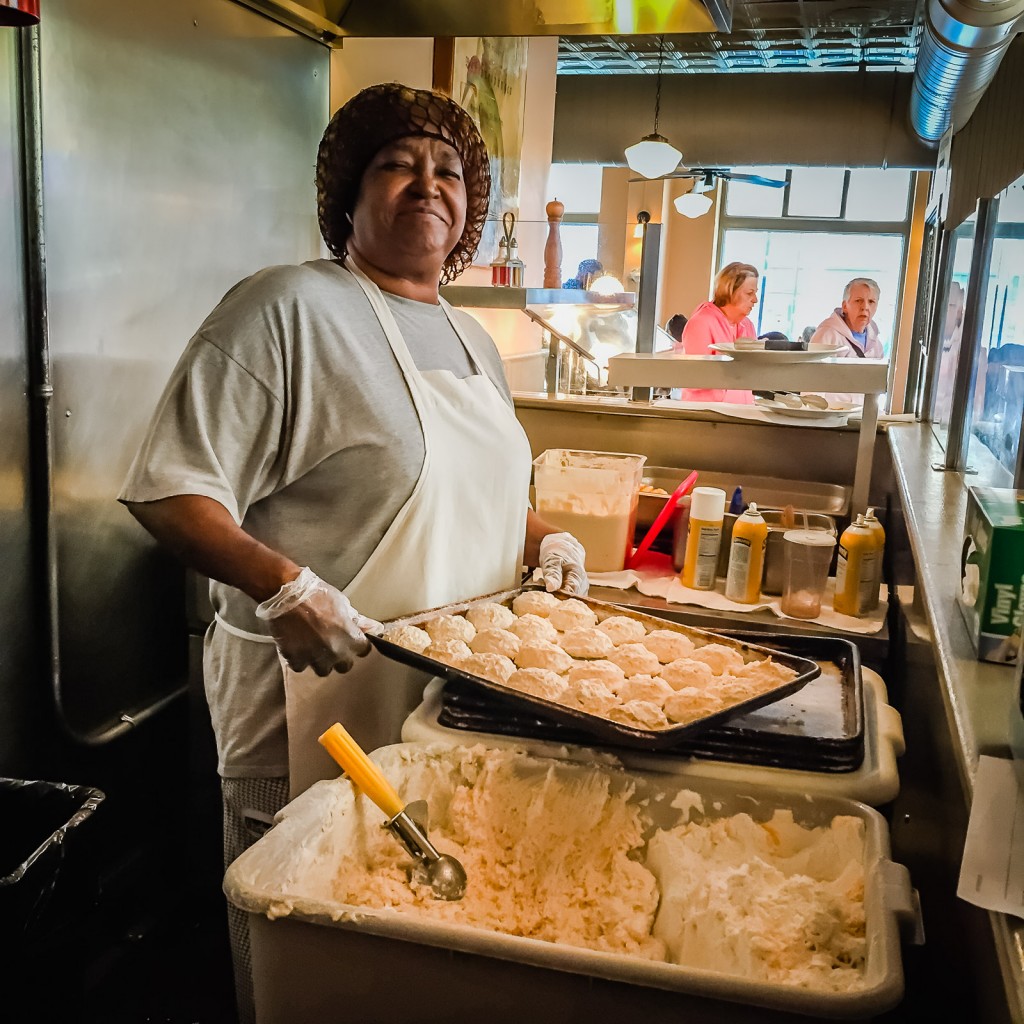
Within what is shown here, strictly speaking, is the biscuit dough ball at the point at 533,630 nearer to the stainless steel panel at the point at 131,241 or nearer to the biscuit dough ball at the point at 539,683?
the biscuit dough ball at the point at 539,683

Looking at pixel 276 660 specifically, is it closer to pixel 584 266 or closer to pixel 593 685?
pixel 593 685

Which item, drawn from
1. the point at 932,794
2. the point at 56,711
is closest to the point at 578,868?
the point at 932,794

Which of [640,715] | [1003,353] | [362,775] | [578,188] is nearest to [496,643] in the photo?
[640,715]

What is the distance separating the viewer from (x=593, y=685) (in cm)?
127

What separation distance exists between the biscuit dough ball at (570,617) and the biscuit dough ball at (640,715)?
1.02 feet

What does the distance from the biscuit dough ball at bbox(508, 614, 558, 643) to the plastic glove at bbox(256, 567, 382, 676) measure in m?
0.23

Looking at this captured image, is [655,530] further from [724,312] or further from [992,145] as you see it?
[724,312]

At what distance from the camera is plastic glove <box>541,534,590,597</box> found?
1.74 metres

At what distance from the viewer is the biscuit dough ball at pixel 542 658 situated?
4.46ft

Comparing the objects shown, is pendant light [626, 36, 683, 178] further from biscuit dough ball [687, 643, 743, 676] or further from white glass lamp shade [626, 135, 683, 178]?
biscuit dough ball [687, 643, 743, 676]

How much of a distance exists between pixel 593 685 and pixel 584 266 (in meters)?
3.33

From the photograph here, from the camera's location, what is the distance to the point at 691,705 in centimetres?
121

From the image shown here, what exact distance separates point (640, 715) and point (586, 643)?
0.87 feet

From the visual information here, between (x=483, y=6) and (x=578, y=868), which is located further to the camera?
(x=483, y=6)
